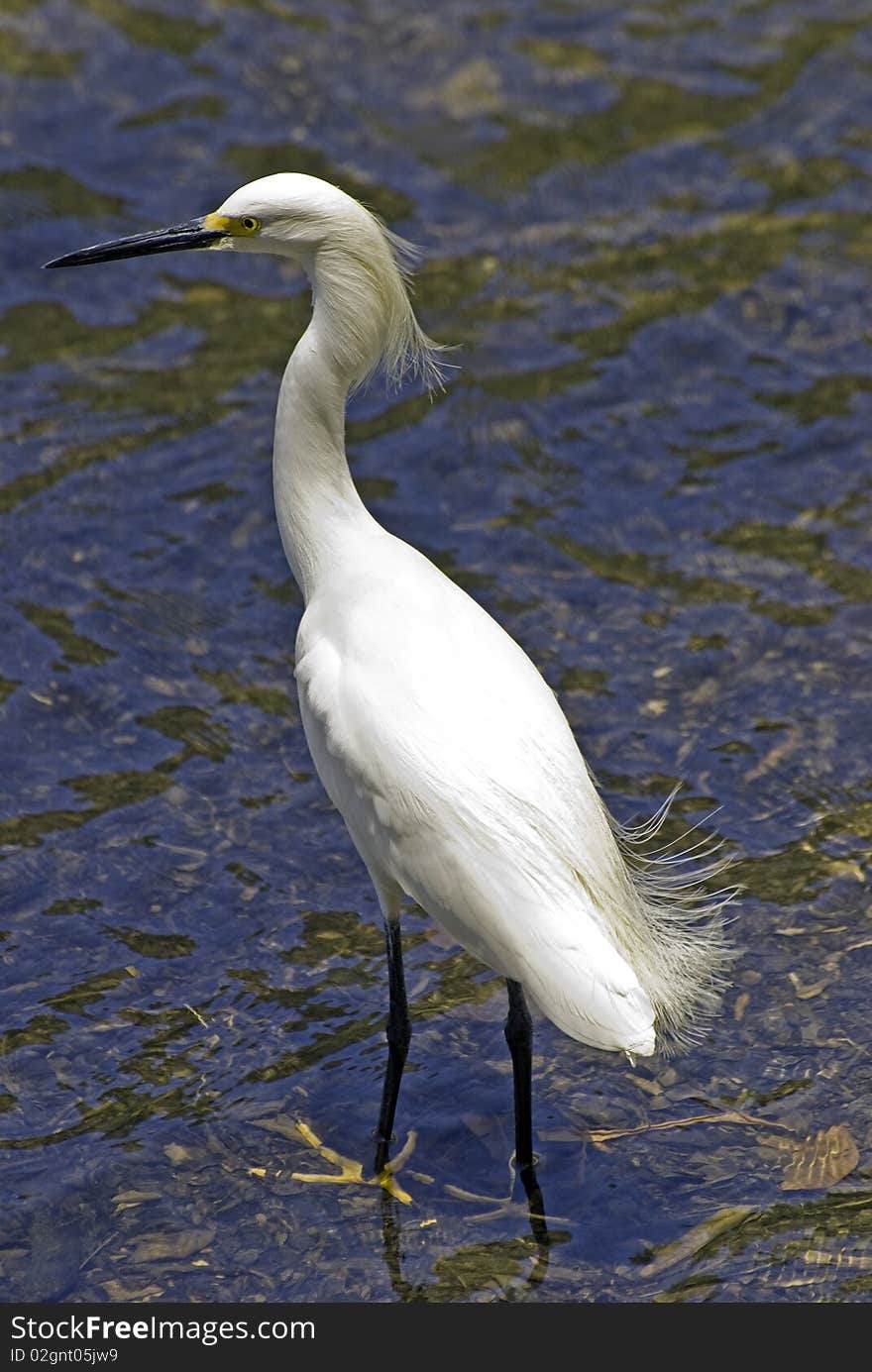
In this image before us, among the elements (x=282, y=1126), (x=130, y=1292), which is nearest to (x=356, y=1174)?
(x=282, y=1126)

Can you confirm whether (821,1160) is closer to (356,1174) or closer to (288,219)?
(356,1174)

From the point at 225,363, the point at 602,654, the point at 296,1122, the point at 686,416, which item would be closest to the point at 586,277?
the point at 686,416

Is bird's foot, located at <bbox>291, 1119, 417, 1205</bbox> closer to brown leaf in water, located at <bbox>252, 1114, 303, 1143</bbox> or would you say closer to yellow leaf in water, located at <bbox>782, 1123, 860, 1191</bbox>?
brown leaf in water, located at <bbox>252, 1114, 303, 1143</bbox>

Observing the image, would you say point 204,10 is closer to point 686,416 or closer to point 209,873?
point 686,416

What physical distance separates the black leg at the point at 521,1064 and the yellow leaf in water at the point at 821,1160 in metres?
0.62

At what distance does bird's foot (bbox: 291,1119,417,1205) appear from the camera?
436cm

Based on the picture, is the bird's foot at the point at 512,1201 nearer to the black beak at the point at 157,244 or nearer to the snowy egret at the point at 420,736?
the snowy egret at the point at 420,736

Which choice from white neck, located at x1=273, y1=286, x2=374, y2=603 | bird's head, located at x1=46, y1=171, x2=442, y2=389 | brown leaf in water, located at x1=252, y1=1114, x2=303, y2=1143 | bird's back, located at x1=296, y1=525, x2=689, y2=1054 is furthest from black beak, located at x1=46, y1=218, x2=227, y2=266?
brown leaf in water, located at x1=252, y1=1114, x2=303, y2=1143

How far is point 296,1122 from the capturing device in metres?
4.52

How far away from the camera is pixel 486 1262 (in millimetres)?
4129

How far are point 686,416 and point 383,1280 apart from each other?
4.20m

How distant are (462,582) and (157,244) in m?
2.37

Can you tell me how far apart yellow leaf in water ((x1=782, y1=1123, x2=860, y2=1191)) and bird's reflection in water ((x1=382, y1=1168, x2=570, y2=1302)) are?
1.85 ft

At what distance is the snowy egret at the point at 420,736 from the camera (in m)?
3.83
